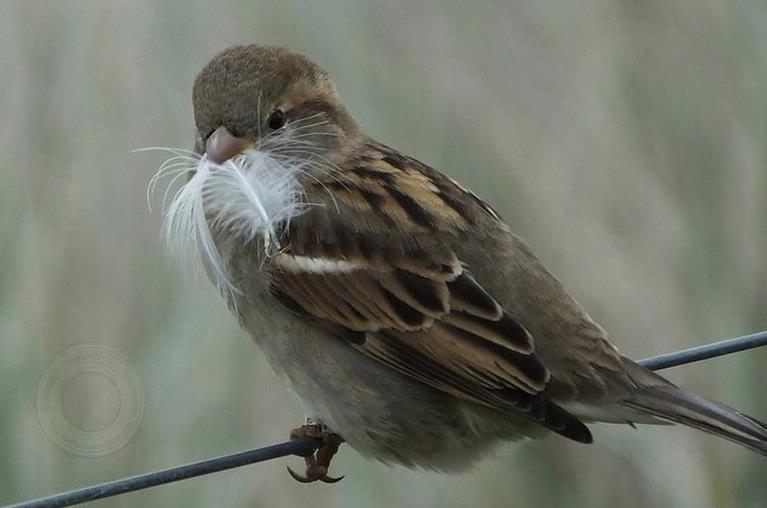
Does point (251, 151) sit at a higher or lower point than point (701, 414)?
higher

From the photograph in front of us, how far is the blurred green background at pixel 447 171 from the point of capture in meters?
3.40

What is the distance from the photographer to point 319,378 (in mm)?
2934

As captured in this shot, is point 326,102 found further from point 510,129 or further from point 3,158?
point 3,158

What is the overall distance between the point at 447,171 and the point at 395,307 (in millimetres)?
708

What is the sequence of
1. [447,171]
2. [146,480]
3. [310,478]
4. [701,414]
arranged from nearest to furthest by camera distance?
1. [146,480]
2. [701,414]
3. [310,478]
4. [447,171]

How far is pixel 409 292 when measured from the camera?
2926mm

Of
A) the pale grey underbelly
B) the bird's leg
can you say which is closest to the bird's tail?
the pale grey underbelly

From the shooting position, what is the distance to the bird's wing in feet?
9.25

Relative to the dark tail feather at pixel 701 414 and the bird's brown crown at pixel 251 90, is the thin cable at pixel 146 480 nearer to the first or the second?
the dark tail feather at pixel 701 414

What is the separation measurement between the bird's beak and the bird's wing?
0.20 meters

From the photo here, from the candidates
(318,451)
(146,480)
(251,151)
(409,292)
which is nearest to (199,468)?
(146,480)

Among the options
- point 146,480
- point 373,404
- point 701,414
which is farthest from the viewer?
point 373,404

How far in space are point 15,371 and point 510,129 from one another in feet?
4.30

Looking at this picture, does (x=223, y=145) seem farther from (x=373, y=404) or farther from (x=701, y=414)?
(x=701, y=414)
